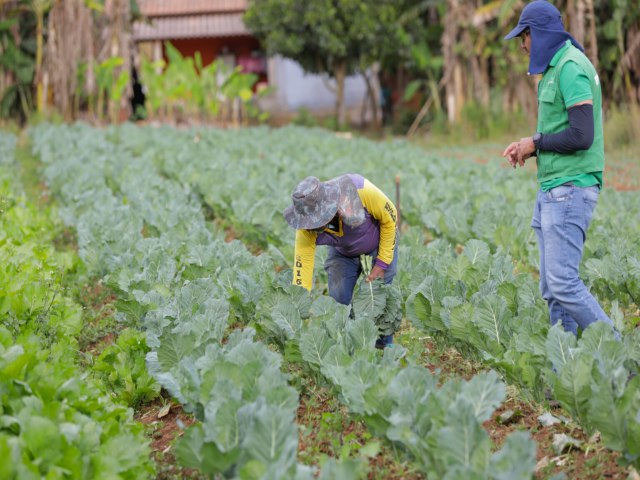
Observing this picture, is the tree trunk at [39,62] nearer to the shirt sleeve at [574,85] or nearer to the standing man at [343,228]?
the standing man at [343,228]

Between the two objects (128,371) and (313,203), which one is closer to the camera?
(313,203)

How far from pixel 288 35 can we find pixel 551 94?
17.4 meters

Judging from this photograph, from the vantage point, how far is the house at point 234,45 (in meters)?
24.1

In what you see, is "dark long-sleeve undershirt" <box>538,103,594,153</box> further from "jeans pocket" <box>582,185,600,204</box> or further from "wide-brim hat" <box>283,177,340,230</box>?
"wide-brim hat" <box>283,177,340,230</box>

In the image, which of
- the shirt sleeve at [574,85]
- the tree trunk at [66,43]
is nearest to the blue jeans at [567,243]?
the shirt sleeve at [574,85]

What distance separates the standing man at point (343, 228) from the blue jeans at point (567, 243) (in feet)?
2.95

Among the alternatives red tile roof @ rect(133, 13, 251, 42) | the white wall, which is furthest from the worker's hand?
the white wall

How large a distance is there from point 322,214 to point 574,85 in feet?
4.36

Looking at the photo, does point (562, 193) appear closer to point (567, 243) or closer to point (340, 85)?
point (567, 243)

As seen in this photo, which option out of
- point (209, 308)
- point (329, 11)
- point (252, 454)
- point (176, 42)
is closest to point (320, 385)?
point (209, 308)

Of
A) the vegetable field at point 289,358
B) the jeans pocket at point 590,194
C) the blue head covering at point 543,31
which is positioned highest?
the blue head covering at point 543,31

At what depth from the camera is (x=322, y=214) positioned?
13.7 feet

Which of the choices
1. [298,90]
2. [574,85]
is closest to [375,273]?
[574,85]

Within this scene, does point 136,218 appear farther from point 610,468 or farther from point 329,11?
point 329,11
